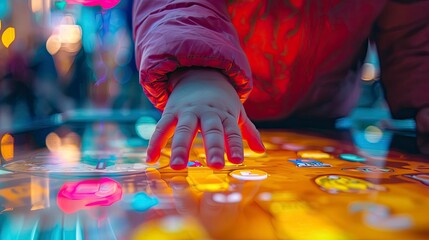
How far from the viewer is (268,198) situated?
43cm

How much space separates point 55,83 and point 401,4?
3.40 ft

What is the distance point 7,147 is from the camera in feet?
2.38

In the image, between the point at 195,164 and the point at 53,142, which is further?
the point at 53,142

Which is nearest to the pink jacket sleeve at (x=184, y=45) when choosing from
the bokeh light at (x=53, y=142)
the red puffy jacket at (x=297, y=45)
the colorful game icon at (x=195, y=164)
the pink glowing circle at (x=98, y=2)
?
the red puffy jacket at (x=297, y=45)

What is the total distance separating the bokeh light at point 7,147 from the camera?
2.12 ft

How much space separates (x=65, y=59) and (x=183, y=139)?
3.55 feet

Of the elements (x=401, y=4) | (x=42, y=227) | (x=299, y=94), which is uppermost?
(x=401, y=4)

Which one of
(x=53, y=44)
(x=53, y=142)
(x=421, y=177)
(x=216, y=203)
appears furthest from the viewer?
(x=53, y=44)

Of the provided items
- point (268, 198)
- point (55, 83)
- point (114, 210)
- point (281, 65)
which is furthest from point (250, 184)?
point (55, 83)

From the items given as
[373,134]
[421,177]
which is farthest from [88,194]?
[373,134]

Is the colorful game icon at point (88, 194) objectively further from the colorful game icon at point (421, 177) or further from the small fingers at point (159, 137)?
the colorful game icon at point (421, 177)

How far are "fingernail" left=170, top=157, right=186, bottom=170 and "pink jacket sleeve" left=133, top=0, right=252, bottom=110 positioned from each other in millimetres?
161

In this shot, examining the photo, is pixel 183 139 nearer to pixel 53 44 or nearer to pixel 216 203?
pixel 216 203

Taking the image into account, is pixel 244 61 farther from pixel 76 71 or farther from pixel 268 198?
pixel 76 71
